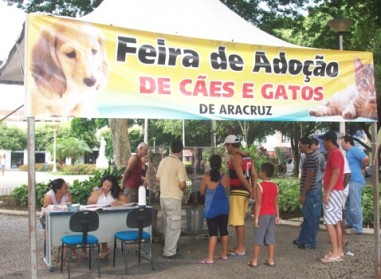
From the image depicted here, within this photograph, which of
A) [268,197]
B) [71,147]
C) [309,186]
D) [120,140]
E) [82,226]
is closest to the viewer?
[82,226]

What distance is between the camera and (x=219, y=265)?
6.26 m

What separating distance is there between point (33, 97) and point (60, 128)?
52364 mm

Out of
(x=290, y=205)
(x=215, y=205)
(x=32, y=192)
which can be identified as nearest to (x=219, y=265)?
(x=215, y=205)

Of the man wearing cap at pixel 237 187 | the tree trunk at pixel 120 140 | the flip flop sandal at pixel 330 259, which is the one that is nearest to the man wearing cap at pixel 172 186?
the man wearing cap at pixel 237 187

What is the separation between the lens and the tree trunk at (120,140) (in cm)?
1403

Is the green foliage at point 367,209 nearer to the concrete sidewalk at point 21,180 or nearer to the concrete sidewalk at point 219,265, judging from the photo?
the concrete sidewalk at point 219,265

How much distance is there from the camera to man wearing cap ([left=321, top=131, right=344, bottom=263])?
6.21 meters

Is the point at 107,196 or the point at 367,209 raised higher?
the point at 107,196

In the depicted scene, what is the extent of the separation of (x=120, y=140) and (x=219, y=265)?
334 inches

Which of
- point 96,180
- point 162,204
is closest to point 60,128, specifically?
point 96,180

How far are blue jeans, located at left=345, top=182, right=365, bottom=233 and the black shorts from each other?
A: 2958 millimetres

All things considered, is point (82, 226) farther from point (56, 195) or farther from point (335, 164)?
point (335, 164)

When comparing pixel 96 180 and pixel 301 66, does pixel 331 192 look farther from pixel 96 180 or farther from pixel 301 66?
pixel 96 180

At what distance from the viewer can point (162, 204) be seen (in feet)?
21.1
